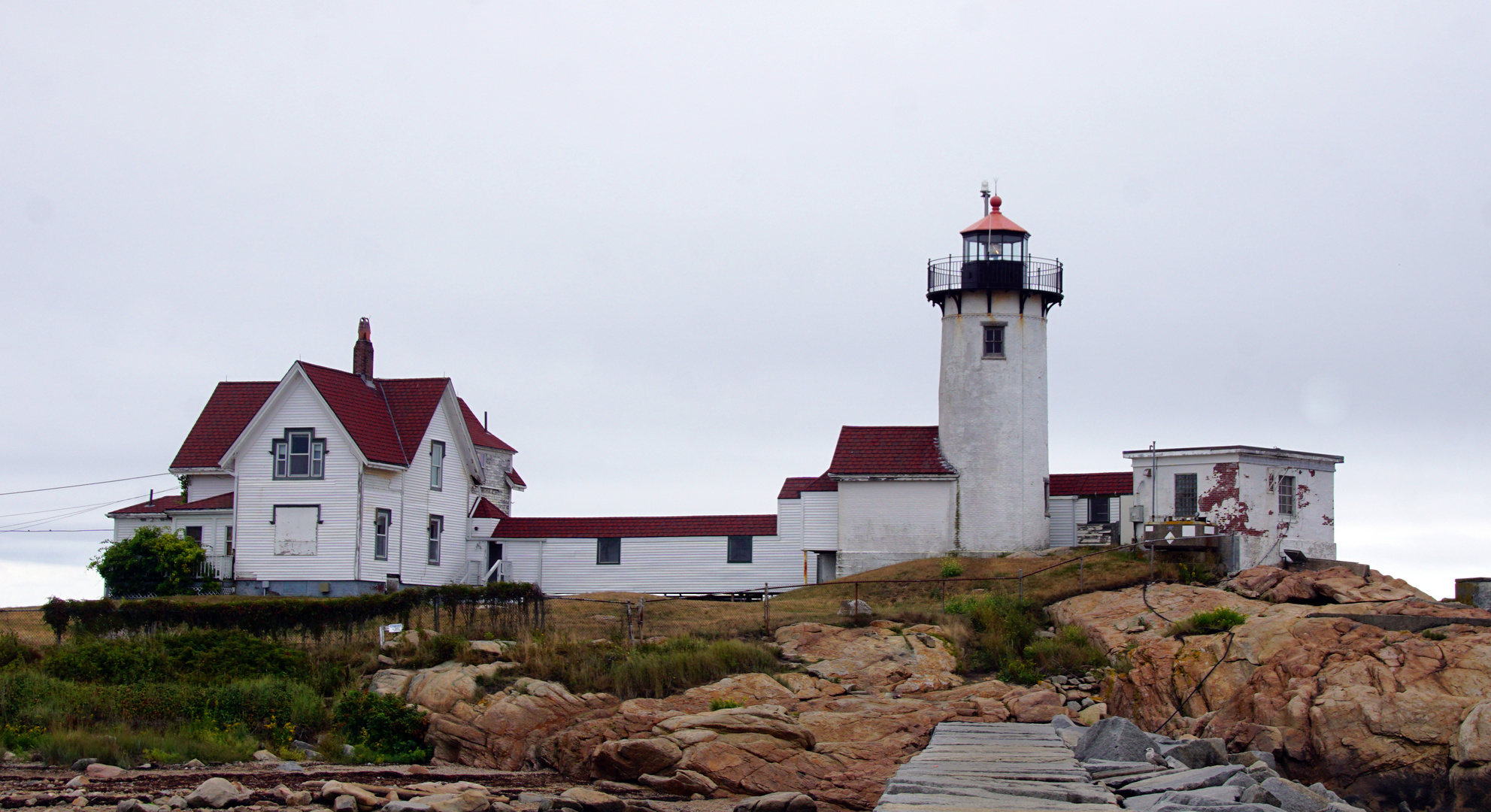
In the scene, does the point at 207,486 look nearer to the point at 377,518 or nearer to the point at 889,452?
the point at 377,518

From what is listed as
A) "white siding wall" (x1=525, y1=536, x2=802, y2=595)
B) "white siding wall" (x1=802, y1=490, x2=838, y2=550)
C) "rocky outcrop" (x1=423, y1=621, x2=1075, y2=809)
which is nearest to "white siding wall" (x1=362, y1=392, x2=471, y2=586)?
"white siding wall" (x1=525, y1=536, x2=802, y2=595)

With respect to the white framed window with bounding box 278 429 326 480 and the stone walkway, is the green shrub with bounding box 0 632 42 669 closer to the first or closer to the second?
the white framed window with bounding box 278 429 326 480

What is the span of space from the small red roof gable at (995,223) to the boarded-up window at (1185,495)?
9.16 meters

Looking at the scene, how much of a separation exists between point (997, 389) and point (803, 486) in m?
6.56

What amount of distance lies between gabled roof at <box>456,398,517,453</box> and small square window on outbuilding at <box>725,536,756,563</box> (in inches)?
475

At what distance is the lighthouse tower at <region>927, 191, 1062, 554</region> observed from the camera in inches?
1633

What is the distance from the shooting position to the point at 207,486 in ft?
139

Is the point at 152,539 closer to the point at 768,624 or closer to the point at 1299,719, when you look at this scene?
the point at 768,624

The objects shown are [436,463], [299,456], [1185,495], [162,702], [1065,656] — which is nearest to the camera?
[162,702]

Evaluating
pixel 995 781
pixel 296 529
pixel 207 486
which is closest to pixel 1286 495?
pixel 296 529

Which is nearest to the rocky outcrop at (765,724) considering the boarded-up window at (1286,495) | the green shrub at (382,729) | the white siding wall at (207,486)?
the green shrub at (382,729)

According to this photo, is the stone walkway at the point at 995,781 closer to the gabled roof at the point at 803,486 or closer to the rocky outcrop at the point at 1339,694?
the rocky outcrop at the point at 1339,694

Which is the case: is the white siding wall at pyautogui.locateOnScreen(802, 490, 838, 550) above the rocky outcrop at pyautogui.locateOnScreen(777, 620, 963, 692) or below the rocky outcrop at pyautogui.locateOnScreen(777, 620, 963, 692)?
above

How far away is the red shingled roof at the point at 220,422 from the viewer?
42.5m
